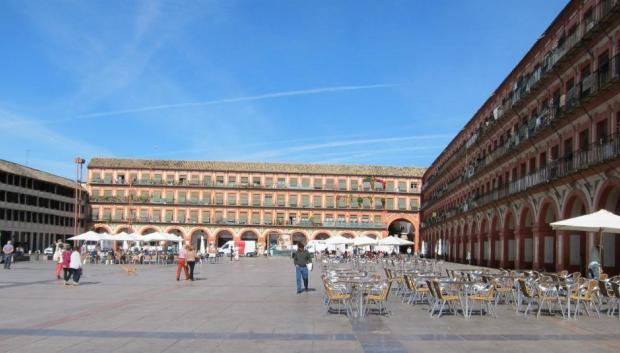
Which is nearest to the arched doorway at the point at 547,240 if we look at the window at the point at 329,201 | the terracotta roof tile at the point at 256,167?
the window at the point at 329,201

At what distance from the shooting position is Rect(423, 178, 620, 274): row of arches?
2494 cm

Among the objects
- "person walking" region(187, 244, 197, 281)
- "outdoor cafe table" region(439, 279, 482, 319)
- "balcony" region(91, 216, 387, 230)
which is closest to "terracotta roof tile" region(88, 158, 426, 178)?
"balcony" region(91, 216, 387, 230)

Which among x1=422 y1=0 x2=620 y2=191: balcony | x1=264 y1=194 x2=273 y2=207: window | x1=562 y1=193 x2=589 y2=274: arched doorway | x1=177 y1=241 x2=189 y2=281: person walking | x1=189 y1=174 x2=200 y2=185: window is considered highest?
x1=422 y1=0 x2=620 y2=191: balcony

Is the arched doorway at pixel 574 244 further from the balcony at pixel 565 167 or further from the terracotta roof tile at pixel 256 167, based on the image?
the terracotta roof tile at pixel 256 167

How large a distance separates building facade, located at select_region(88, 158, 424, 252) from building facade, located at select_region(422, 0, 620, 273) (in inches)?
1492

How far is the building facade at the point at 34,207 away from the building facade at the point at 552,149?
4309cm

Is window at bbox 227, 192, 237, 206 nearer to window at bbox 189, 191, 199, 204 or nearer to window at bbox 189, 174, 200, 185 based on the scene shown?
window at bbox 189, 191, 199, 204

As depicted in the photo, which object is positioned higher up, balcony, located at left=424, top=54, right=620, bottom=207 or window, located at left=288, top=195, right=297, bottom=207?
balcony, located at left=424, top=54, right=620, bottom=207

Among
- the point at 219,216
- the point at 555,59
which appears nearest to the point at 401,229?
the point at 219,216

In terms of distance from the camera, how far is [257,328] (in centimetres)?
1134

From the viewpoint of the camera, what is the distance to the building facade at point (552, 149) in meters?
23.8

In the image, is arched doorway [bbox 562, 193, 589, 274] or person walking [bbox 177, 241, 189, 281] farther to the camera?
arched doorway [bbox 562, 193, 589, 274]

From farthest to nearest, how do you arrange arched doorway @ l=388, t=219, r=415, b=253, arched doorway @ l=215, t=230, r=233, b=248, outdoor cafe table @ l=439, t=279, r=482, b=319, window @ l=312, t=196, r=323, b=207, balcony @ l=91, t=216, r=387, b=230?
arched doorway @ l=388, t=219, r=415, b=253
window @ l=312, t=196, r=323, b=207
arched doorway @ l=215, t=230, r=233, b=248
balcony @ l=91, t=216, r=387, b=230
outdoor cafe table @ l=439, t=279, r=482, b=319

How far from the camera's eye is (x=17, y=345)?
9.33 m
